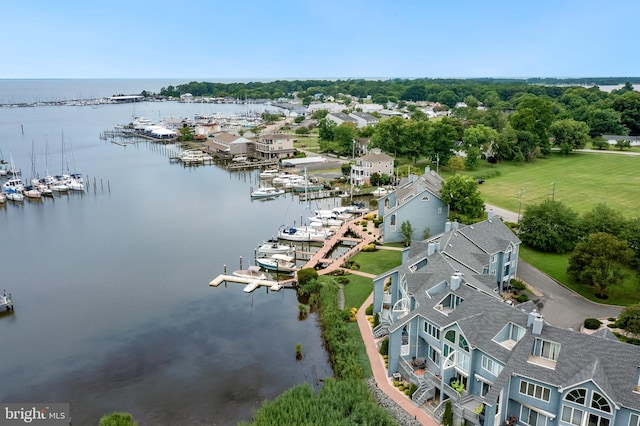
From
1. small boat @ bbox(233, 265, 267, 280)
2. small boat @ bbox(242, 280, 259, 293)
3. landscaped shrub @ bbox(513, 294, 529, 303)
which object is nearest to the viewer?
landscaped shrub @ bbox(513, 294, 529, 303)

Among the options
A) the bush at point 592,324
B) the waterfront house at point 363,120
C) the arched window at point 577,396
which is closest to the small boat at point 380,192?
the bush at point 592,324

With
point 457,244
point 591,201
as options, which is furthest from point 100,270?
point 591,201

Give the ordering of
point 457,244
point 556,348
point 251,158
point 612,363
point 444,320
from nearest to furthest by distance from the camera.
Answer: point 612,363
point 556,348
point 444,320
point 457,244
point 251,158

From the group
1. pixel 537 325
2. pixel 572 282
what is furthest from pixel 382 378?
pixel 572 282

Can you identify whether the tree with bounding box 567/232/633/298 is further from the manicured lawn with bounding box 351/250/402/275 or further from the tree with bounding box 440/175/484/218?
the manicured lawn with bounding box 351/250/402/275

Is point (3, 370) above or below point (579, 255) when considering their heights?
below

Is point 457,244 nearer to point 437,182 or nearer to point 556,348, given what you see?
point 556,348

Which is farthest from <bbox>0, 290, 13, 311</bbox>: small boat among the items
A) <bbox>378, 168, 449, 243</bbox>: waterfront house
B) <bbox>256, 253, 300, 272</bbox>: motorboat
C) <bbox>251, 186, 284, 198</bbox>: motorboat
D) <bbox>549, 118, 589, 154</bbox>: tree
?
<bbox>549, 118, 589, 154</bbox>: tree

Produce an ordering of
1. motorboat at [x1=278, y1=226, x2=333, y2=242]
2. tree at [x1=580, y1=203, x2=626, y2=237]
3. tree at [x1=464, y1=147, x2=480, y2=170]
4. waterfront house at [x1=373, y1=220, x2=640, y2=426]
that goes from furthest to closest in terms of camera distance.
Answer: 1. tree at [x1=464, y1=147, x2=480, y2=170]
2. motorboat at [x1=278, y1=226, x2=333, y2=242]
3. tree at [x1=580, y1=203, x2=626, y2=237]
4. waterfront house at [x1=373, y1=220, x2=640, y2=426]
